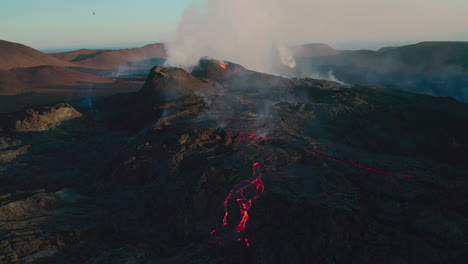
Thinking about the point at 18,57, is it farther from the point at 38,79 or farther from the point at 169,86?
the point at 169,86

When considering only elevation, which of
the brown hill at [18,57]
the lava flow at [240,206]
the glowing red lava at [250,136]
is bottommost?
the lava flow at [240,206]

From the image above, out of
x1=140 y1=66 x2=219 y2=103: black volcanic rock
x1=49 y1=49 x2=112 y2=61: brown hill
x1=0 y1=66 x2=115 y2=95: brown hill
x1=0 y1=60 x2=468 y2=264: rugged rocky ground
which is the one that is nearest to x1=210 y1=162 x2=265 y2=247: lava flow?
x1=0 y1=60 x2=468 y2=264: rugged rocky ground

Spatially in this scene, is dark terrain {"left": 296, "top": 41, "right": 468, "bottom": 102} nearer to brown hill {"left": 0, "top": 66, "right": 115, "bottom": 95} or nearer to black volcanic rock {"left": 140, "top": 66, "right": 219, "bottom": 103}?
black volcanic rock {"left": 140, "top": 66, "right": 219, "bottom": 103}

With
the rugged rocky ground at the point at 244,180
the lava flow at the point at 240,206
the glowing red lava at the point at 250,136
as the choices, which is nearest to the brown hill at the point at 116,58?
the rugged rocky ground at the point at 244,180

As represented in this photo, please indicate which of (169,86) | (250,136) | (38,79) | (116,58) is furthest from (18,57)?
(250,136)

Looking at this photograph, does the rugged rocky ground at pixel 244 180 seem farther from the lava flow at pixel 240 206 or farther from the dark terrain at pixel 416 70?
the dark terrain at pixel 416 70

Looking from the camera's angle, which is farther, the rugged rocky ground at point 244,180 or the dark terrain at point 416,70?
the dark terrain at point 416,70
